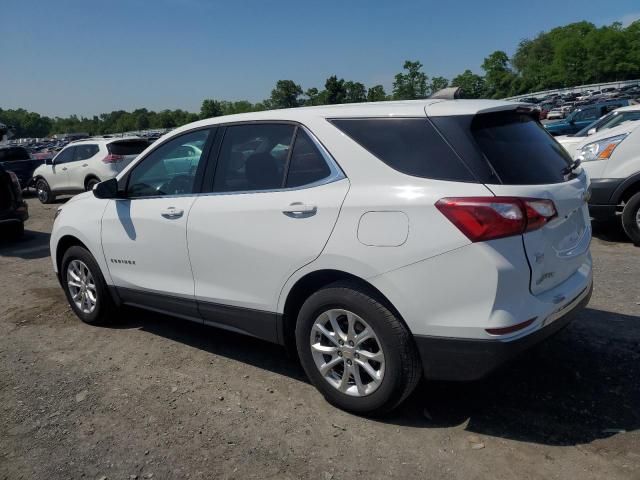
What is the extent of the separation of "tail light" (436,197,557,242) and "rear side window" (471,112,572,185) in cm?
15

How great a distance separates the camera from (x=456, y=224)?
8.73ft

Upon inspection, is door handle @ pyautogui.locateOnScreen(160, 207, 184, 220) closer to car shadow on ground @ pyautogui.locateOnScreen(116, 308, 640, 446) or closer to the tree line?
car shadow on ground @ pyautogui.locateOnScreen(116, 308, 640, 446)

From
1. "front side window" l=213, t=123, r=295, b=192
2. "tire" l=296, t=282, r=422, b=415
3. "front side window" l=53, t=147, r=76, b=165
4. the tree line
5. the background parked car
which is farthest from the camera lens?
the tree line

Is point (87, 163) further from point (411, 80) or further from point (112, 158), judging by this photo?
point (411, 80)

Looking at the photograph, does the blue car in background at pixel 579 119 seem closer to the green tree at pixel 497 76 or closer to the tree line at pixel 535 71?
the tree line at pixel 535 71

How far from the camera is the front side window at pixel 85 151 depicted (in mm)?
13891

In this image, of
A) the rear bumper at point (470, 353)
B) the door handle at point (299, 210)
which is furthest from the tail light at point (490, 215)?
the door handle at point (299, 210)

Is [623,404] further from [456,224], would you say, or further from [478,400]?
[456,224]

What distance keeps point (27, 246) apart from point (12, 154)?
9.94 m

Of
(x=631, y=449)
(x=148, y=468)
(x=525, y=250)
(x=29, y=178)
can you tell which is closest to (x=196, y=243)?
(x=148, y=468)

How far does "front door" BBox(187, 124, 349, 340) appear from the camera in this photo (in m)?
→ 3.16

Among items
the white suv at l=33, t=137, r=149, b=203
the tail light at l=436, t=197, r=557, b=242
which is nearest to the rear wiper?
the tail light at l=436, t=197, r=557, b=242

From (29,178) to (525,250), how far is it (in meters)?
18.0

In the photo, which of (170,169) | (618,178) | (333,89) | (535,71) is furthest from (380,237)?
(535,71)
